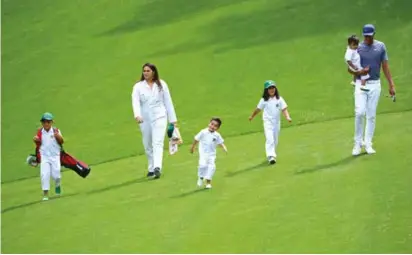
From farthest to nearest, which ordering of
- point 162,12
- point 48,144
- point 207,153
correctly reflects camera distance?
point 162,12 → point 48,144 → point 207,153

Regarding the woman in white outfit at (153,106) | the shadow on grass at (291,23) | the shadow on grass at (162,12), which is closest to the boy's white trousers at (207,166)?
the woman in white outfit at (153,106)

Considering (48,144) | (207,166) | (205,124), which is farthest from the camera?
(205,124)

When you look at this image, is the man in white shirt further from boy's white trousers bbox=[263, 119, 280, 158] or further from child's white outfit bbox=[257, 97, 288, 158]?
child's white outfit bbox=[257, 97, 288, 158]

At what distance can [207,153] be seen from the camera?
16.3 m

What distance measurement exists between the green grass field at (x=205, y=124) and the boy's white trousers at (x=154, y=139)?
390 millimetres

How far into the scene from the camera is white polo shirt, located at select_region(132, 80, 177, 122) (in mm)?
17719

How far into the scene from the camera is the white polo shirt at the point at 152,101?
1772 cm

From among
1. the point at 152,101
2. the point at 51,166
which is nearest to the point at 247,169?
the point at 152,101

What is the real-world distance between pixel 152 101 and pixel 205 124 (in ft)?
20.5

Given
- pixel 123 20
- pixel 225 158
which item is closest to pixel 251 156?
pixel 225 158

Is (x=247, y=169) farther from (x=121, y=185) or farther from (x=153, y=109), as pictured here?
(x=121, y=185)

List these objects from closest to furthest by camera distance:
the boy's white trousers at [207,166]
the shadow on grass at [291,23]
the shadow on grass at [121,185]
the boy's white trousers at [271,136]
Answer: the boy's white trousers at [207,166], the shadow on grass at [121,185], the boy's white trousers at [271,136], the shadow on grass at [291,23]

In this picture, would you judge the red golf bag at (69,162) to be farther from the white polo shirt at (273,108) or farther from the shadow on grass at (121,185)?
the white polo shirt at (273,108)

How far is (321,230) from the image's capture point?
13.3 metres
